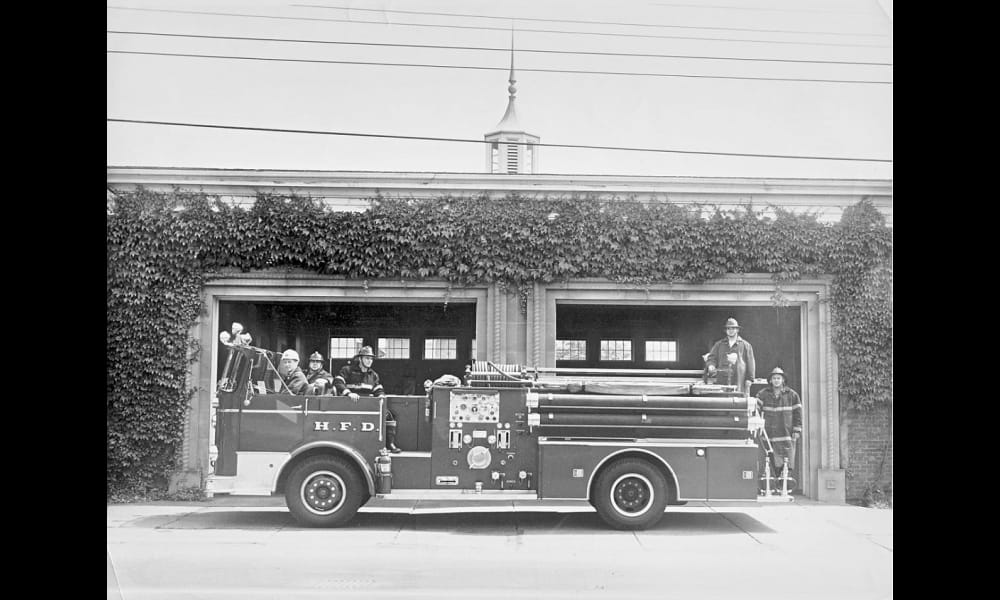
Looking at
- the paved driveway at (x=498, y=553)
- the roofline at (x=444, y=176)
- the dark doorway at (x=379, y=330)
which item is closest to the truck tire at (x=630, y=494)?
the paved driveway at (x=498, y=553)

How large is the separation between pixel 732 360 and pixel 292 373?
4.45 meters

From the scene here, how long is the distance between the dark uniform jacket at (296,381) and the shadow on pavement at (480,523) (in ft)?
4.03

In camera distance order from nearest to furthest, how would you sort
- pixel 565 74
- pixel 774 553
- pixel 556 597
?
pixel 556 597 → pixel 774 553 → pixel 565 74

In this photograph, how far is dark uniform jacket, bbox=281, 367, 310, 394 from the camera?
8.66 metres

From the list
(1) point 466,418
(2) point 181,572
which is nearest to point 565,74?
(1) point 466,418

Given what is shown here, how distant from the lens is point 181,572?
25.8 feet

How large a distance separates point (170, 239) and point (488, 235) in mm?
3240

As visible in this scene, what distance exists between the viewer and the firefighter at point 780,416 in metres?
8.76

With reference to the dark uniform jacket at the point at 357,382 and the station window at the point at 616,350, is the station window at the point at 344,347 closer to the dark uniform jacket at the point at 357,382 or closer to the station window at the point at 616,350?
the dark uniform jacket at the point at 357,382

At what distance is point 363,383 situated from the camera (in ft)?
28.7

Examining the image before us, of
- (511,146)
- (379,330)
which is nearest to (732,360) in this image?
(511,146)

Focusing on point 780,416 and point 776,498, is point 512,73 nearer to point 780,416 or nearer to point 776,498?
point 780,416

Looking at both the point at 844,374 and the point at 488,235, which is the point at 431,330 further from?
the point at 844,374

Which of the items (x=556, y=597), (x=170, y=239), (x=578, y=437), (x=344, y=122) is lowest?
(x=556, y=597)
